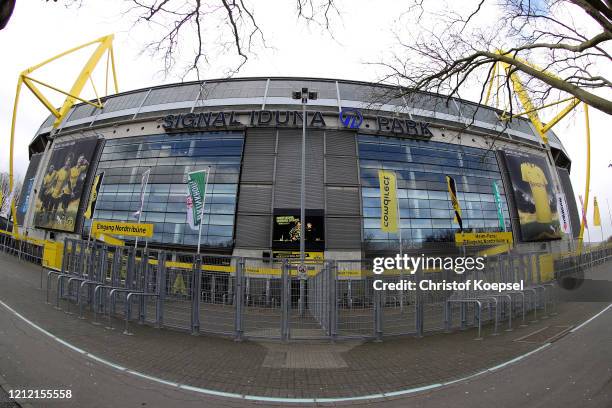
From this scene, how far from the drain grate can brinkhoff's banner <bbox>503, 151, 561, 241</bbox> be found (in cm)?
2241

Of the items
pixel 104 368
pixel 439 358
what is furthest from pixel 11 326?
pixel 439 358

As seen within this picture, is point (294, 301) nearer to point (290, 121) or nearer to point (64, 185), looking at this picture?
point (290, 121)

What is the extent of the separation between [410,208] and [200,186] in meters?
14.4

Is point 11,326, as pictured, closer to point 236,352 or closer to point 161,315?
point 161,315

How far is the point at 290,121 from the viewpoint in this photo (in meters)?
22.2

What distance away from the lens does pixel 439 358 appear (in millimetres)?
6250

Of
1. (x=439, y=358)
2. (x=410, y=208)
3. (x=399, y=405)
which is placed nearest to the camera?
(x=399, y=405)

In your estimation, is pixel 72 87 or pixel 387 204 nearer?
pixel 387 204

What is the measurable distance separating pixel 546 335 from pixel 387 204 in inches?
337

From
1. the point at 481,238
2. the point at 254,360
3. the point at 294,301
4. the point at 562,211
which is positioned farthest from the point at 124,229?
the point at 562,211

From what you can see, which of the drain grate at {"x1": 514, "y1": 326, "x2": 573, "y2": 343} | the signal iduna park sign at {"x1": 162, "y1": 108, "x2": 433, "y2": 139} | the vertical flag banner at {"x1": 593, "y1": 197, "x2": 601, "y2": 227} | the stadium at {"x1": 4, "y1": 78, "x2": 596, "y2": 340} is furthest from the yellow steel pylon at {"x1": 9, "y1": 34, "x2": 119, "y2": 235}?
the vertical flag banner at {"x1": 593, "y1": 197, "x2": 601, "y2": 227}

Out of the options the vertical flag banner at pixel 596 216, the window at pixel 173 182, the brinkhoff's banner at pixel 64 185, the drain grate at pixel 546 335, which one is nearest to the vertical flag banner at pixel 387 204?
the drain grate at pixel 546 335

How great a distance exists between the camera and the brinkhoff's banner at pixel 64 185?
27484 mm

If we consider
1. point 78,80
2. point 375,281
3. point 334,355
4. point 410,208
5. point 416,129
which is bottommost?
point 334,355
